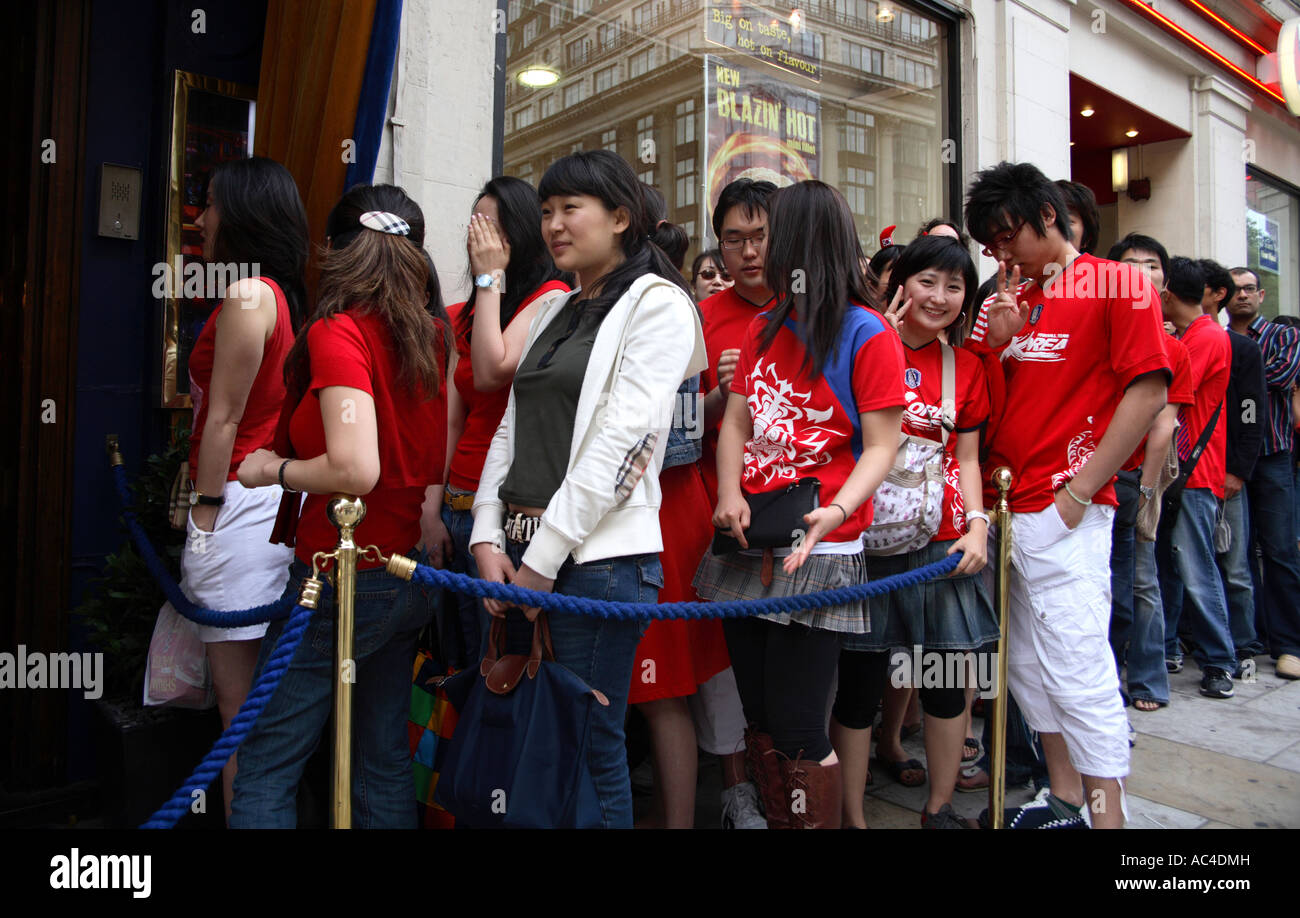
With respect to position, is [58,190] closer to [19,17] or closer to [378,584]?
[19,17]

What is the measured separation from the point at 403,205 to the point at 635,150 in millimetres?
3145

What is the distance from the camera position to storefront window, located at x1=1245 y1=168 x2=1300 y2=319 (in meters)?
10.9

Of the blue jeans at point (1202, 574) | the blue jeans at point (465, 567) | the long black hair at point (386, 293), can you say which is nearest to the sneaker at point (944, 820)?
the blue jeans at point (465, 567)

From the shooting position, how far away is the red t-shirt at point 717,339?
3.18 metres

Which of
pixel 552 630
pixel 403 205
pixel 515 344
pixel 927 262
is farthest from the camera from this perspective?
pixel 927 262

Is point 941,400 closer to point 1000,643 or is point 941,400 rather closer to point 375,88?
point 1000,643

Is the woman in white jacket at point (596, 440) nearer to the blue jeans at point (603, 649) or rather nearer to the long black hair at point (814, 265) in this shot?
the blue jeans at point (603, 649)

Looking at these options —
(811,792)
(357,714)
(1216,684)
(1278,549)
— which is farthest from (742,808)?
(1278,549)

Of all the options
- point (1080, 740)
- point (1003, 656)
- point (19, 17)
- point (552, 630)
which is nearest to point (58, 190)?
point (19, 17)

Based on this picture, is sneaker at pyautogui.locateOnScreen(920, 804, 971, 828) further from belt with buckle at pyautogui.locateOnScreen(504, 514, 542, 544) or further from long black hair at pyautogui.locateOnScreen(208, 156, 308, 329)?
long black hair at pyautogui.locateOnScreen(208, 156, 308, 329)

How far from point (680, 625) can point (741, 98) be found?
424 centimetres

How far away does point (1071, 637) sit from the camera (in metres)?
2.83

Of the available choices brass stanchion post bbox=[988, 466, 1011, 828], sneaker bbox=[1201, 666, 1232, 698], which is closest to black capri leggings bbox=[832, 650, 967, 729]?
brass stanchion post bbox=[988, 466, 1011, 828]

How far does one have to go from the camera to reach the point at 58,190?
3.44 m
